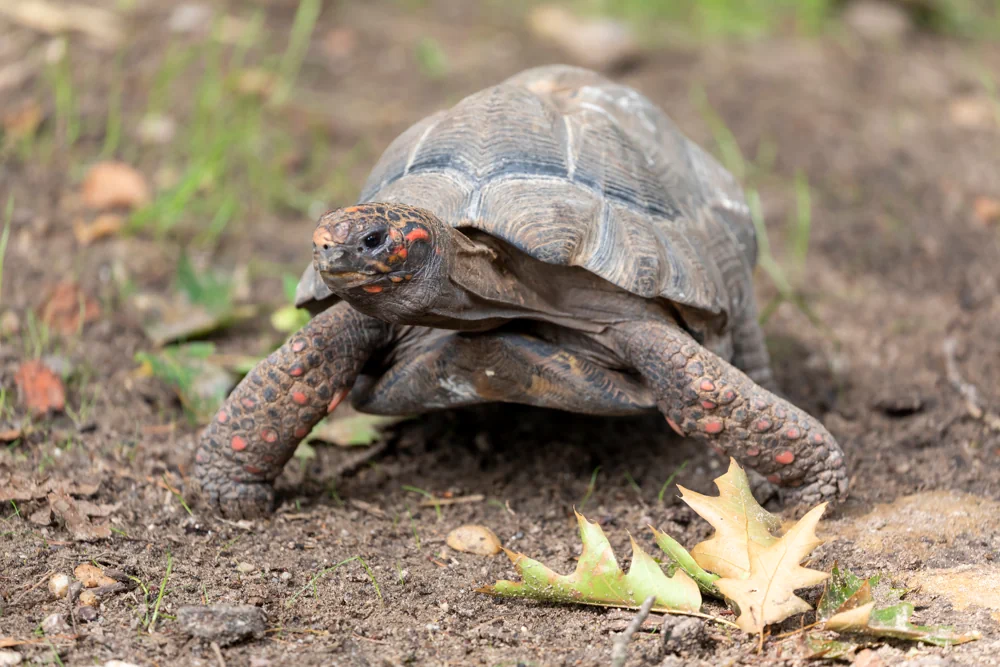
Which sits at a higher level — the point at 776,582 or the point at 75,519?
the point at 776,582

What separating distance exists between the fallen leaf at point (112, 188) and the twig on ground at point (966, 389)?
155 inches

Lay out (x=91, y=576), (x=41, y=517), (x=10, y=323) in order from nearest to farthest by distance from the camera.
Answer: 1. (x=91, y=576)
2. (x=41, y=517)
3. (x=10, y=323)

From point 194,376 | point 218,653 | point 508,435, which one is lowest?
point 508,435

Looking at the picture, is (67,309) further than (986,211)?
No

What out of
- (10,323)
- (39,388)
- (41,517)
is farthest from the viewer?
(10,323)

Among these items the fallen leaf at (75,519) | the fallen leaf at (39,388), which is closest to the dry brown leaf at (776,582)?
the fallen leaf at (75,519)

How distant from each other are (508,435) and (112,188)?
264 centimetres

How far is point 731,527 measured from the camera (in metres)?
2.71

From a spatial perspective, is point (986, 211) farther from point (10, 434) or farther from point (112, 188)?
point (10, 434)

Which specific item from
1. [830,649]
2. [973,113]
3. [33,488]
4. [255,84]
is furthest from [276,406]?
[973,113]

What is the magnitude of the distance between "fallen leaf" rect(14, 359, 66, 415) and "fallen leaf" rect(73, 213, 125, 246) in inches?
47.1

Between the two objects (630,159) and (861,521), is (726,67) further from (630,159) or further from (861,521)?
(861,521)

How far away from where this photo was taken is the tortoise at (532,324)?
3.17m

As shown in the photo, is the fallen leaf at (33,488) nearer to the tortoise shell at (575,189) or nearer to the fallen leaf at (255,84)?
the tortoise shell at (575,189)
